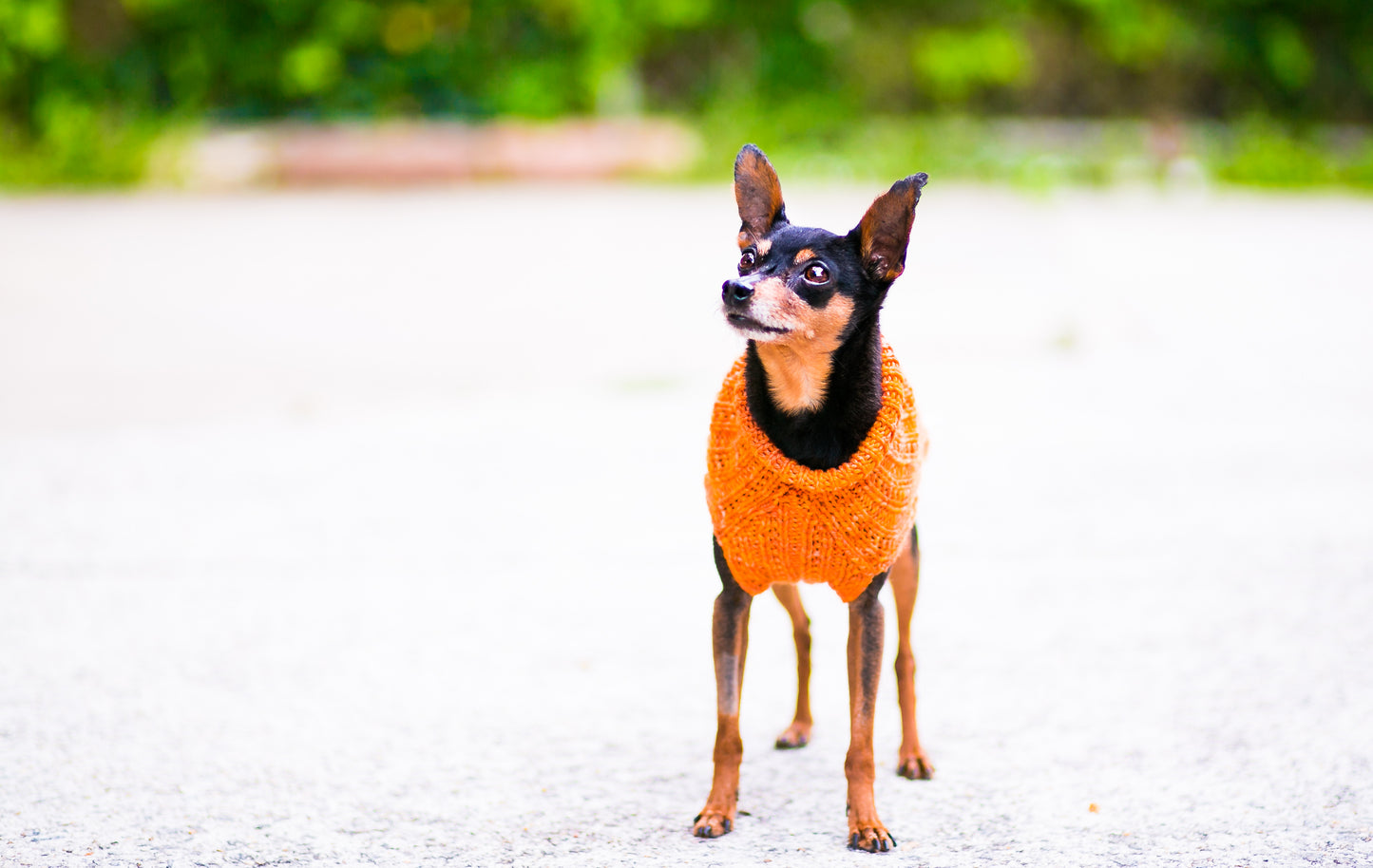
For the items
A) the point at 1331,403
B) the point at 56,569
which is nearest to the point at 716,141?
the point at 1331,403

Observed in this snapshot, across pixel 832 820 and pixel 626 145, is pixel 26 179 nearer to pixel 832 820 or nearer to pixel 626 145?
pixel 626 145

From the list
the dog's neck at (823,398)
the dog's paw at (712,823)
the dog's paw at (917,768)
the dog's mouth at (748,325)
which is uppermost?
the dog's mouth at (748,325)

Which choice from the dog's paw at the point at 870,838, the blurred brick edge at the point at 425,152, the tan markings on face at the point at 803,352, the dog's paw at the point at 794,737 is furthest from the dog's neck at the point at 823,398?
the blurred brick edge at the point at 425,152

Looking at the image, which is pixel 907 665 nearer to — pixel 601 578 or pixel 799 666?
pixel 799 666

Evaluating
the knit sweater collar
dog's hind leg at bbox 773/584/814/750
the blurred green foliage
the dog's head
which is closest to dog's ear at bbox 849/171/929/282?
the dog's head

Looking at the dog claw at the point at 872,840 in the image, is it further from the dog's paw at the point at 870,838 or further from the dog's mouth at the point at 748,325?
the dog's mouth at the point at 748,325

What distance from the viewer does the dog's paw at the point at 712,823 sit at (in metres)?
2.86

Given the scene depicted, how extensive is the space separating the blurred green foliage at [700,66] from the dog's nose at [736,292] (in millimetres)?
12695

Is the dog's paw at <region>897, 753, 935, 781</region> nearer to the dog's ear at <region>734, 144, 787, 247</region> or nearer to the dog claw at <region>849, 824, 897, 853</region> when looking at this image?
the dog claw at <region>849, 824, 897, 853</region>

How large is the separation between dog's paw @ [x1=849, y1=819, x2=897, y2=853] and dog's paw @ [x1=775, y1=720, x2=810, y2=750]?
0.53 meters

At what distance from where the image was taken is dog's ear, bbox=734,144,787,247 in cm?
282

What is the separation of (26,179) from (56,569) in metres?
10.5

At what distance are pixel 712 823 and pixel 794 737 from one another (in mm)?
529

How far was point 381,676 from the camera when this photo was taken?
3.79 meters
